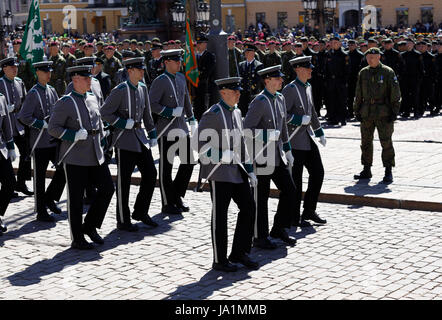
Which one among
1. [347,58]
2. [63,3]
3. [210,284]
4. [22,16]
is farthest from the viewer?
[22,16]

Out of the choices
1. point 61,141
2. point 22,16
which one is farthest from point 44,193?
point 22,16

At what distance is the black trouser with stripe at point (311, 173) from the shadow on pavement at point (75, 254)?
1.57 metres

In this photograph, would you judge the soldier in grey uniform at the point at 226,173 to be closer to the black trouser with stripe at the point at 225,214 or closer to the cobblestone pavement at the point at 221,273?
the black trouser with stripe at the point at 225,214

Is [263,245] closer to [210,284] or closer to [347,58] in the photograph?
[210,284]

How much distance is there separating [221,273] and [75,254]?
180 centimetres

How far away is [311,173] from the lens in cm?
968

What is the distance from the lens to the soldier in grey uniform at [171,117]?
1045 centimetres

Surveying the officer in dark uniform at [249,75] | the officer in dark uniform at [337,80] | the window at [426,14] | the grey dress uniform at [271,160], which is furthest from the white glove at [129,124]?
the window at [426,14]

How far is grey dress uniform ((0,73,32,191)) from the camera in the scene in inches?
468

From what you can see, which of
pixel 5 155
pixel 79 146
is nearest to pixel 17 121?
pixel 5 155

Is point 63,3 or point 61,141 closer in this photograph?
point 61,141

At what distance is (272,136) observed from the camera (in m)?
8.42

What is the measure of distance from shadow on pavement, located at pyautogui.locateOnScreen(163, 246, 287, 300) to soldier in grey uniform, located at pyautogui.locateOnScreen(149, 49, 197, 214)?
2437 millimetres

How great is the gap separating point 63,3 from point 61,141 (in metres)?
77.6
